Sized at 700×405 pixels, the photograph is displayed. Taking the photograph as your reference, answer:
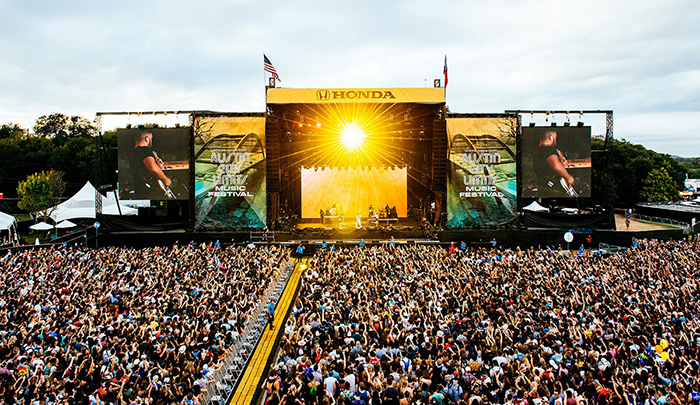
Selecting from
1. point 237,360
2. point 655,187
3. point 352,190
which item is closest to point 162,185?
point 352,190

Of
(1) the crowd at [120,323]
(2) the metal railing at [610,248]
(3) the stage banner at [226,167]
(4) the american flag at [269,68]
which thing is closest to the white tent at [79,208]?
(3) the stage banner at [226,167]

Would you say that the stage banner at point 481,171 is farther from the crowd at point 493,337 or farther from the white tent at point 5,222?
the white tent at point 5,222

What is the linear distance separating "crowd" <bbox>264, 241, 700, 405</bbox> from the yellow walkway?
130cm

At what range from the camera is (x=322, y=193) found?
99.9 ft

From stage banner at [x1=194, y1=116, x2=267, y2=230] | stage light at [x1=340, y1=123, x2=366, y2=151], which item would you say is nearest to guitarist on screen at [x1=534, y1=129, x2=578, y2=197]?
stage light at [x1=340, y1=123, x2=366, y2=151]

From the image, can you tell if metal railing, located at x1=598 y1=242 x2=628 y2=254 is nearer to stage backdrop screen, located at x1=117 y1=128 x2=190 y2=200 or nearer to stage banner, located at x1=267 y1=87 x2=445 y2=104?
stage banner, located at x1=267 y1=87 x2=445 y2=104

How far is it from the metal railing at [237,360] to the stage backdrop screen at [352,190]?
51.4ft

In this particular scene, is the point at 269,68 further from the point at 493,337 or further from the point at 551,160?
the point at 493,337

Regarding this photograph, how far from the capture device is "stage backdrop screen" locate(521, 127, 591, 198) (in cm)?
2406

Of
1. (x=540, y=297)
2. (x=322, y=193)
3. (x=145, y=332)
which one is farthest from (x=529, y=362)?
(x=322, y=193)

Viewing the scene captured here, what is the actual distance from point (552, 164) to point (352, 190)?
12.9m

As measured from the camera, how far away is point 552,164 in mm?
24141

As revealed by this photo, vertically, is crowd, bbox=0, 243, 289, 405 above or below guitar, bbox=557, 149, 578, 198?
below

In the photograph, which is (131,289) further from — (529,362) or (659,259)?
(659,259)
